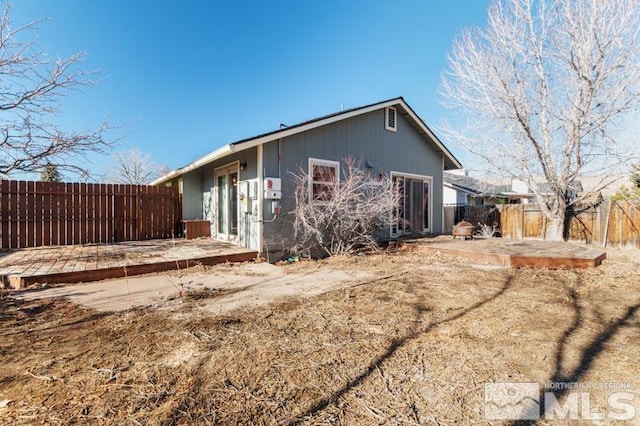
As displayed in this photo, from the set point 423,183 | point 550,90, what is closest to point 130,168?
point 423,183

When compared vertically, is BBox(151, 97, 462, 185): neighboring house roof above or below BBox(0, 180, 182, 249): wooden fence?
above

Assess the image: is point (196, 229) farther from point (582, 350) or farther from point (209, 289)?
point (582, 350)

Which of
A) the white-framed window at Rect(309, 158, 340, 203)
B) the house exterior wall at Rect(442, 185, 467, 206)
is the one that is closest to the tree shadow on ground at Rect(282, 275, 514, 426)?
the white-framed window at Rect(309, 158, 340, 203)

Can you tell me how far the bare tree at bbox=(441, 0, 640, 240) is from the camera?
8.54 meters

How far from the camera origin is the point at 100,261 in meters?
5.64

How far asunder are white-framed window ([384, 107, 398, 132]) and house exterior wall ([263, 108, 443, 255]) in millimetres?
119

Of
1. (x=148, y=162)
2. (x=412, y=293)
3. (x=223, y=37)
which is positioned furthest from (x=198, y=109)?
Result: (x=412, y=293)

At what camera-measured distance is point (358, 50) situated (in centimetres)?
1234

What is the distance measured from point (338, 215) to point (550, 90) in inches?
324

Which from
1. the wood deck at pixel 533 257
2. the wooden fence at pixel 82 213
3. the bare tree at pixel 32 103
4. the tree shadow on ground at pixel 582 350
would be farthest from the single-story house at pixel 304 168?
the tree shadow on ground at pixel 582 350

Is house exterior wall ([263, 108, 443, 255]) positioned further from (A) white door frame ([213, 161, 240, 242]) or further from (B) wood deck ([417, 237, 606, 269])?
(B) wood deck ([417, 237, 606, 269])

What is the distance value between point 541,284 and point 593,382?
3233 mm

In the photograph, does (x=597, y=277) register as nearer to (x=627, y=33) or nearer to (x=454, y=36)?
(x=627, y=33)

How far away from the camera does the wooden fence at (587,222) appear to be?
30.1 ft
